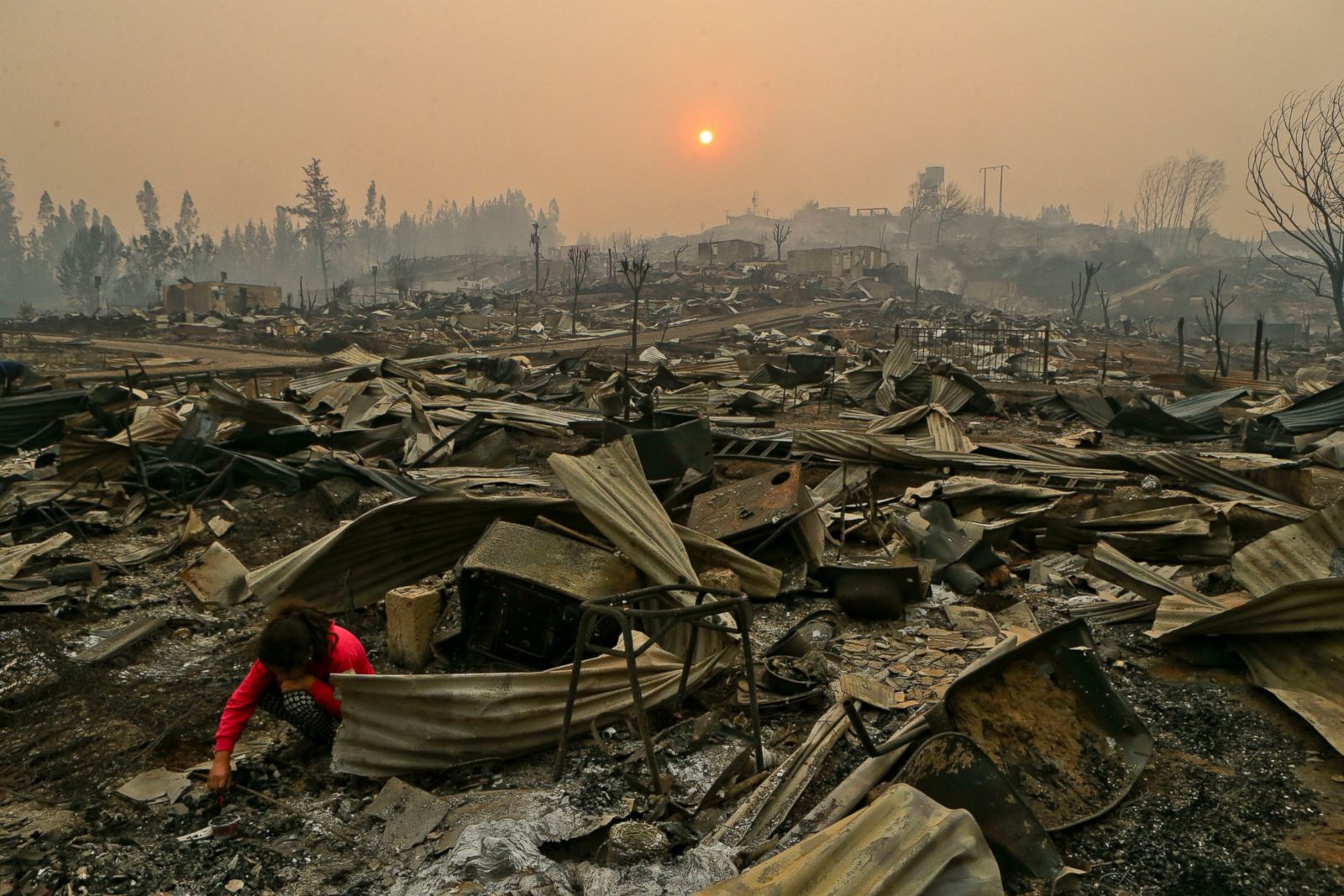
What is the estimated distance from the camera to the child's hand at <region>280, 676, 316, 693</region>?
333cm

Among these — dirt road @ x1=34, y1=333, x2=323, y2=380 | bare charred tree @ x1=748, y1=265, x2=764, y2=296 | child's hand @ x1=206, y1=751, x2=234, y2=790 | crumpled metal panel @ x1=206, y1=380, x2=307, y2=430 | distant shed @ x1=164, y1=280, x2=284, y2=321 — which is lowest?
child's hand @ x1=206, y1=751, x2=234, y2=790

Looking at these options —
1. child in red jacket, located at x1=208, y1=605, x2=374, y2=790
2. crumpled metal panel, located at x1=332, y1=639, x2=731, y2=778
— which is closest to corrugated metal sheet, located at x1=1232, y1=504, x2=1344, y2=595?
crumpled metal panel, located at x1=332, y1=639, x2=731, y2=778

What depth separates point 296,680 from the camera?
10.9 ft

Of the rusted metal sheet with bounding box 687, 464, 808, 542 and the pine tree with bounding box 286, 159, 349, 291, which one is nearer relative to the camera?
the rusted metal sheet with bounding box 687, 464, 808, 542

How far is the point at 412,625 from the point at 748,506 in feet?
7.78

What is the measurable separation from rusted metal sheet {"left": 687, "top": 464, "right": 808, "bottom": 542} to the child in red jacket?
8.35 feet

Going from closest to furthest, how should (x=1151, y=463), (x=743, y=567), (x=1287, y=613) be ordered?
1. (x=1287, y=613)
2. (x=743, y=567)
3. (x=1151, y=463)

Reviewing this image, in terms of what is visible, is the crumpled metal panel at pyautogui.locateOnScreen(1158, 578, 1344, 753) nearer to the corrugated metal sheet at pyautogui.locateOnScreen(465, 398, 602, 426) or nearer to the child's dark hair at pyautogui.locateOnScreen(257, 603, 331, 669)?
the child's dark hair at pyautogui.locateOnScreen(257, 603, 331, 669)

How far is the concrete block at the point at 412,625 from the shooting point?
167 inches

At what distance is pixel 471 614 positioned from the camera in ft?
13.4

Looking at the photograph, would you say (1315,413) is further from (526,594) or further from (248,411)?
(248,411)

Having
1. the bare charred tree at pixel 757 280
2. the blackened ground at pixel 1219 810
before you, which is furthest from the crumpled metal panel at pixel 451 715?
the bare charred tree at pixel 757 280

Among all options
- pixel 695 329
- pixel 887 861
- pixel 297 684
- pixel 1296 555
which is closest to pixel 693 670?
pixel 297 684

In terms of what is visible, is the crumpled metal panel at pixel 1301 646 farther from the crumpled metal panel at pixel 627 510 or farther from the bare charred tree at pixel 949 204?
the bare charred tree at pixel 949 204
